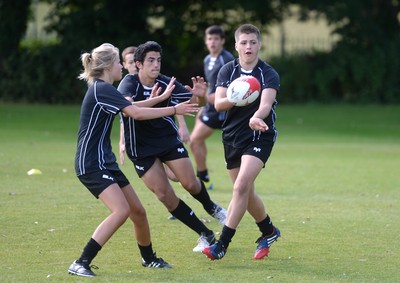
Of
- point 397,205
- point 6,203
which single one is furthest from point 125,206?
point 397,205

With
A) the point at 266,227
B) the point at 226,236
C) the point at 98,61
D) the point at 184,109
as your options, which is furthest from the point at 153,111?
the point at 266,227

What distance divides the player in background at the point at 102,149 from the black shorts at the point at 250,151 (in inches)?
39.1

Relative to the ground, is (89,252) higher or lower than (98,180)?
lower

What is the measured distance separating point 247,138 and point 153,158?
38.8 inches

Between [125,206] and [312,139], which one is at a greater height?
[125,206]

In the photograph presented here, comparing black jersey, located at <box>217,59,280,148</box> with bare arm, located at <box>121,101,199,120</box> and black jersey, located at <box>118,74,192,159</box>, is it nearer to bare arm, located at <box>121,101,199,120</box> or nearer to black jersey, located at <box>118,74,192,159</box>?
black jersey, located at <box>118,74,192,159</box>

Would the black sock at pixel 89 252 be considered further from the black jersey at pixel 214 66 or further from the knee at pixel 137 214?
the black jersey at pixel 214 66

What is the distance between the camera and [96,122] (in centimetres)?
743

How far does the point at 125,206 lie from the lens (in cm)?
736

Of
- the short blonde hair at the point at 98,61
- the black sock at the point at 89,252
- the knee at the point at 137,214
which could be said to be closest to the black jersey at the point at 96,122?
the short blonde hair at the point at 98,61

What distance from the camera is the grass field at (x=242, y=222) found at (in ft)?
25.1

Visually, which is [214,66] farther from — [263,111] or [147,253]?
[147,253]

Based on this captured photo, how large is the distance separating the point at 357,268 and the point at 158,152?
225 cm

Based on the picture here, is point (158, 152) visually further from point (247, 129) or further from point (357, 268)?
point (357, 268)
